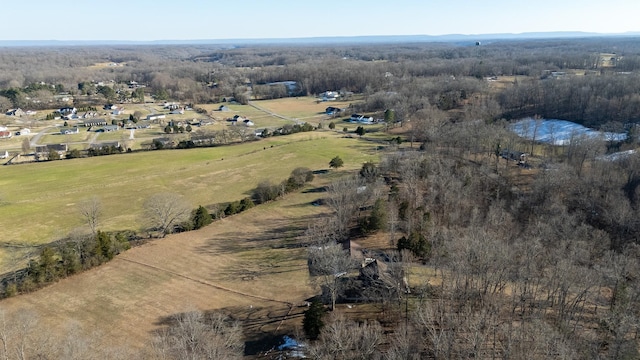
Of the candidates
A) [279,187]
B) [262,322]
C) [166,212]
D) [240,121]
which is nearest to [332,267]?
[262,322]

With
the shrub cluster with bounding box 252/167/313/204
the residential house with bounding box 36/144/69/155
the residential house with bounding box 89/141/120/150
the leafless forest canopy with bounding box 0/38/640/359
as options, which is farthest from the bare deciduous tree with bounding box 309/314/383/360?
the residential house with bounding box 36/144/69/155

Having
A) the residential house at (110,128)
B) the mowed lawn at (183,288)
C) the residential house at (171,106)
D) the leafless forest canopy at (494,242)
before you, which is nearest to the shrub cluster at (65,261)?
the mowed lawn at (183,288)

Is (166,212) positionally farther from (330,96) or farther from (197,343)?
(330,96)

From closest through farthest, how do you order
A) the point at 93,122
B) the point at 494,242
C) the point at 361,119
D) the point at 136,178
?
the point at 494,242 → the point at 136,178 → the point at 361,119 → the point at 93,122

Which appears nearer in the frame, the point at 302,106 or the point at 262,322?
the point at 262,322

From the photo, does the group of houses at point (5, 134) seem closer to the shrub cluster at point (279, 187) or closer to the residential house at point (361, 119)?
the shrub cluster at point (279, 187)

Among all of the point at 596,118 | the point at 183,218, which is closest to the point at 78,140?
the point at 183,218
